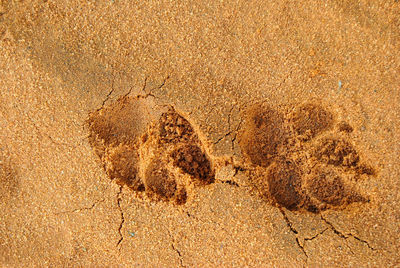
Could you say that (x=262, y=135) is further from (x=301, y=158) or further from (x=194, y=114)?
(x=194, y=114)

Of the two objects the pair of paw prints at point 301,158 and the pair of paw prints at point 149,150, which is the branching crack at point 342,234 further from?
the pair of paw prints at point 149,150

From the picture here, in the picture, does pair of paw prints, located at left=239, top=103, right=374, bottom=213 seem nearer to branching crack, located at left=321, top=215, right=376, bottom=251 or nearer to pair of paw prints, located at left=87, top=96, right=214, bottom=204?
branching crack, located at left=321, top=215, right=376, bottom=251

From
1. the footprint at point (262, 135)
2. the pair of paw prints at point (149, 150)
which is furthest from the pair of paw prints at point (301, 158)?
the pair of paw prints at point (149, 150)

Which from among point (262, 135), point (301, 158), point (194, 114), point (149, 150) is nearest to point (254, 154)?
point (262, 135)

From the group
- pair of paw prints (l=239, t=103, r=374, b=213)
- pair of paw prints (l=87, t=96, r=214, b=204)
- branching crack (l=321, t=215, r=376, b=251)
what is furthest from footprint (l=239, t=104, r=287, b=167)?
branching crack (l=321, t=215, r=376, b=251)

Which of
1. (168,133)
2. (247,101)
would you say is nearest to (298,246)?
(247,101)

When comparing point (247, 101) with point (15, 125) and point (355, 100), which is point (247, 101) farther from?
point (15, 125)
